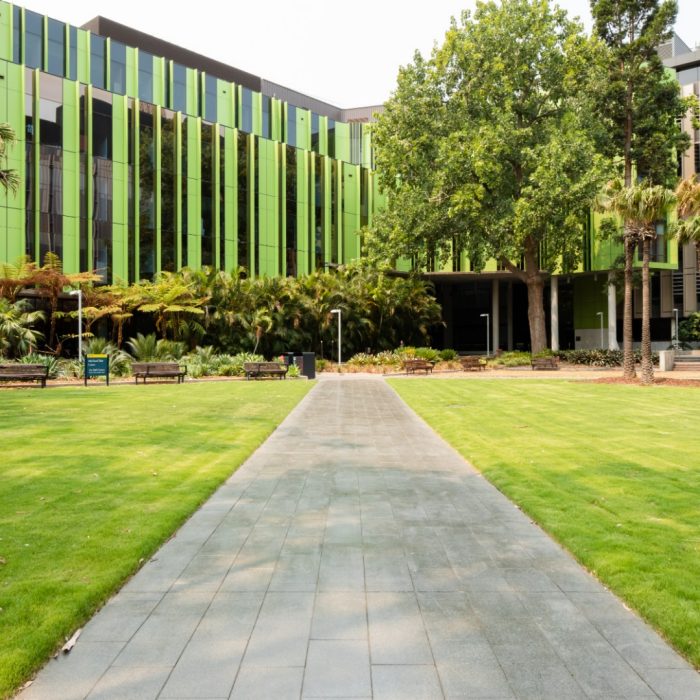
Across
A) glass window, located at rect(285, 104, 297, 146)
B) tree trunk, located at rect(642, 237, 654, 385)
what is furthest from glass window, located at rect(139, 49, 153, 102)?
tree trunk, located at rect(642, 237, 654, 385)

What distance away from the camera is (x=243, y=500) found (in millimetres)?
6570

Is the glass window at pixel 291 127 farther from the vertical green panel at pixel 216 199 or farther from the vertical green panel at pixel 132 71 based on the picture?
the vertical green panel at pixel 132 71

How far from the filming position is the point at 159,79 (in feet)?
144

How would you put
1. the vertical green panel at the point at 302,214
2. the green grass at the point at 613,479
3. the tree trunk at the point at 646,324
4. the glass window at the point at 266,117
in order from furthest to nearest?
the glass window at the point at 266,117 < the vertical green panel at the point at 302,214 < the tree trunk at the point at 646,324 < the green grass at the point at 613,479

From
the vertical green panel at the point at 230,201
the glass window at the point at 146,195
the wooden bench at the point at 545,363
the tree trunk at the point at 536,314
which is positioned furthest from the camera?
the vertical green panel at the point at 230,201

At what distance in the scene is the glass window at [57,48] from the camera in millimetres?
39406

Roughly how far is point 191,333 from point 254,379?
29.3 feet

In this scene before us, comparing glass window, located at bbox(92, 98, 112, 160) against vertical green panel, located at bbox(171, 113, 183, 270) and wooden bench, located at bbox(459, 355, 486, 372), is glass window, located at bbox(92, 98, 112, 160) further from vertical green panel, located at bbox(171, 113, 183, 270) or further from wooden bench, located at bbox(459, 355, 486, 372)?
wooden bench, located at bbox(459, 355, 486, 372)

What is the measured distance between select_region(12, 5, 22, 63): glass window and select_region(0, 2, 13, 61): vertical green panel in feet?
0.84

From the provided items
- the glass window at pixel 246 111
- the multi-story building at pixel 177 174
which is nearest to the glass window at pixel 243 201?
the multi-story building at pixel 177 174

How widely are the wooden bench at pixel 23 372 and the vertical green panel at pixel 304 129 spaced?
3329cm

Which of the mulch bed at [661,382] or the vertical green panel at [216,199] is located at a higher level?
the vertical green panel at [216,199]

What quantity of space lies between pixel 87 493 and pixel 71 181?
115 ft

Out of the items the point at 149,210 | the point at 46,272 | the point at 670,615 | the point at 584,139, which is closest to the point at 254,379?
the point at 46,272
